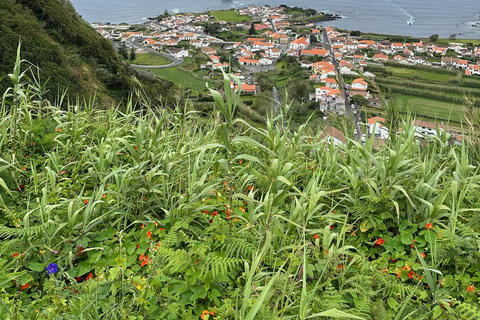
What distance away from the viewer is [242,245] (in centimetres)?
132

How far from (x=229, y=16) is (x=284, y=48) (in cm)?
2233

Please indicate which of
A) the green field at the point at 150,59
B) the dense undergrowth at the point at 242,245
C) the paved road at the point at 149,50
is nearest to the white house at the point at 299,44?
the paved road at the point at 149,50

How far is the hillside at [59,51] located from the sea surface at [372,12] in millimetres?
40076

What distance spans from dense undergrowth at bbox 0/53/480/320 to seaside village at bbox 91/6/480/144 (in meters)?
22.7

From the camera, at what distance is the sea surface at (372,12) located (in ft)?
158

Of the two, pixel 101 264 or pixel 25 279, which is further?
pixel 101 264

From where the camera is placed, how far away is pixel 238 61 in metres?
38.0

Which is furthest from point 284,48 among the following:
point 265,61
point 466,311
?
point 466,311

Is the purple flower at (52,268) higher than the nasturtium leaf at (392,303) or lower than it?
higher

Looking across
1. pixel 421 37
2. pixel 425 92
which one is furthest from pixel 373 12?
pixel 425 92

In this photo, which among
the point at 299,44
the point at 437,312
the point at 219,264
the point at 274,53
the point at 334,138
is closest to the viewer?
the point at 437,312

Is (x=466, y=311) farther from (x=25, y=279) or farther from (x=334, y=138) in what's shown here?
(x=25, y=279)

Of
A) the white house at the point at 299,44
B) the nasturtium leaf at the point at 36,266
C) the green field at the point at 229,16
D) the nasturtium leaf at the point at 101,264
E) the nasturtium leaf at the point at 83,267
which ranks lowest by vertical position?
the nasturtium leaf at the point at 83,267

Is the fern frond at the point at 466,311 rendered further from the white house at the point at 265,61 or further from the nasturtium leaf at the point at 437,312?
the white house at the point at 265,61
